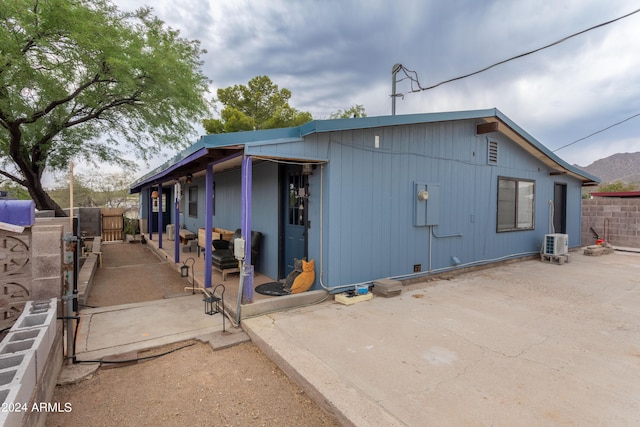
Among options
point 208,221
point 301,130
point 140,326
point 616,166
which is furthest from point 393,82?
→ point 616,166

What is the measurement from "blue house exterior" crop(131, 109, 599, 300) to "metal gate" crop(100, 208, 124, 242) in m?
6.85

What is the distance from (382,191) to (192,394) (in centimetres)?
360

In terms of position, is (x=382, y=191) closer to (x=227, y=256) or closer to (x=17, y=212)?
(x=227, y=256)

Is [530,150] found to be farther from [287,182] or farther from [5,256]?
[5,256]

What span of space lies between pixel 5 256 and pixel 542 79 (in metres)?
12.0

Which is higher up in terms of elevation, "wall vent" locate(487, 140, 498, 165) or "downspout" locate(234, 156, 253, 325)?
"wall vent" locate(487, 140, 498, 165)

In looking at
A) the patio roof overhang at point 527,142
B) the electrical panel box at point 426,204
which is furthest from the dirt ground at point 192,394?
the patio roof overhang at point 527,142

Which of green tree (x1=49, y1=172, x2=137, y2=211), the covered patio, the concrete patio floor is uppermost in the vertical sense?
green tree (x1=49, y1=172, x2=137, y2=211)

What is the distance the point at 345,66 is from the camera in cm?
1177

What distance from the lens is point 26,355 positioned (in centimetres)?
179

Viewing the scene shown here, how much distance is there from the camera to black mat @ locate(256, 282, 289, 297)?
14.3ft

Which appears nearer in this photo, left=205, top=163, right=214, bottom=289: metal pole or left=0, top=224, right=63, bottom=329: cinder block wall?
left=0, top=224, right=63, bottom=329: cinder block wall

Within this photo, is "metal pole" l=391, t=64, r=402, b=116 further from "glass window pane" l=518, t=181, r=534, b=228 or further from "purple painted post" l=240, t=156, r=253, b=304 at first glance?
"purple painted post" l=240, t=156, r=253, b=304

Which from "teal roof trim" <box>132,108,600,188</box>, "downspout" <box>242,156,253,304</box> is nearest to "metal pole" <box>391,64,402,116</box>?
"teal roof trim" <box>132,108,600,188</box>
